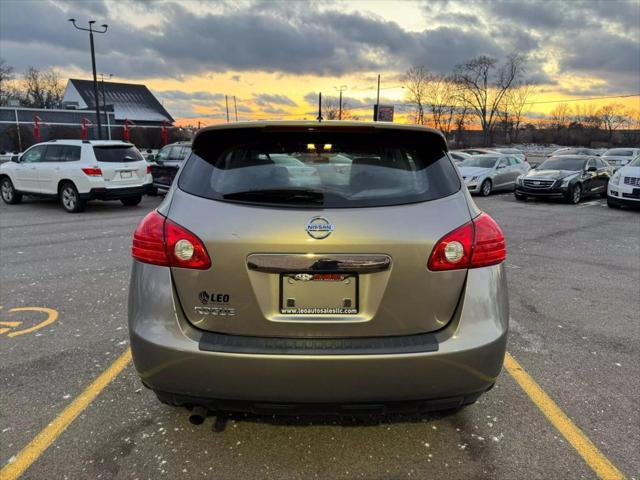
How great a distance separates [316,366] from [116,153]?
1150 centimetres

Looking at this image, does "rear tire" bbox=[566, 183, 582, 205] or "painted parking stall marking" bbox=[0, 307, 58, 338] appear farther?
"rear tire" bbox=[566, 183, 582, 205]

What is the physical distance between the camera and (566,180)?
603 inches

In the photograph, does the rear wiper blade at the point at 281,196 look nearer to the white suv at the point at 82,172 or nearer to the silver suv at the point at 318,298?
the silver suv at the point at 318,298

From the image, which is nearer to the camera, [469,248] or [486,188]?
[469,248]

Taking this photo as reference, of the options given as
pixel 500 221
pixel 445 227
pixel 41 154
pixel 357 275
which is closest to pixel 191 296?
pixel 357 275

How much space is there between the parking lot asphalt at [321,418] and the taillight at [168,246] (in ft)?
3.62

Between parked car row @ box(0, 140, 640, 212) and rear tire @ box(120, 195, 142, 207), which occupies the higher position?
parked car row @ box(0, 140, 640, 212)

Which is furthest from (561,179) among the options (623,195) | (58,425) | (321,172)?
(58,425)

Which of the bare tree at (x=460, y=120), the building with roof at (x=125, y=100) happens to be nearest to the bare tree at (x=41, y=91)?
the building with roof at (x=125, y=100)

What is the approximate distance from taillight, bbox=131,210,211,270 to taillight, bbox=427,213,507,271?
108 cm

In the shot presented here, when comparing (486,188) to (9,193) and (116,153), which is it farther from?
(9,193)

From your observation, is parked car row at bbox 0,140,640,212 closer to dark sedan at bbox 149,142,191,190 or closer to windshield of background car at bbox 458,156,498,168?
dark sedan at bbox 149,142,191,190

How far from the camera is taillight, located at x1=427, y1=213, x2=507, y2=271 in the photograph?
7.30 ft

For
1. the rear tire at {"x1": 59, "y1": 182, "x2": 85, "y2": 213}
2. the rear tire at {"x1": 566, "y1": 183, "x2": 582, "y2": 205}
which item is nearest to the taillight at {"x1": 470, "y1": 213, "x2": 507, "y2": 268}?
the rear tire at {"x1": 59, "y1": 182, "x2": 85, "y2": 213}
